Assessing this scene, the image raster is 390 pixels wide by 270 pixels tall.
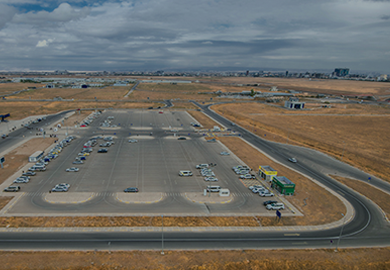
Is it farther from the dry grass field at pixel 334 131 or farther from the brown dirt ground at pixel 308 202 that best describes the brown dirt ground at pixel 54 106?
the brown dirt ground at pixel 308 202

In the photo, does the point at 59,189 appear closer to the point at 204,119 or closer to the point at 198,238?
the point at 198,238

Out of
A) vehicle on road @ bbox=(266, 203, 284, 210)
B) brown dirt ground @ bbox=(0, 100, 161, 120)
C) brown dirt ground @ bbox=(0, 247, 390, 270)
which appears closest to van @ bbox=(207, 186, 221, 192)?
vehicle on road @ bbox=(266, 203, 284, 210)

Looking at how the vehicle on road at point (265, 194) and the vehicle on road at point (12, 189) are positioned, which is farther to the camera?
the vehicle on road at point (265, 194)

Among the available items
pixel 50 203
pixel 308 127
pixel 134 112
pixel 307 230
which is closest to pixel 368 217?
pixel 307 230

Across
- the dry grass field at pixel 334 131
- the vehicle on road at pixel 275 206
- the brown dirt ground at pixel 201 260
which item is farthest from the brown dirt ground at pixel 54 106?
the vehicle on road at pixel 275 206

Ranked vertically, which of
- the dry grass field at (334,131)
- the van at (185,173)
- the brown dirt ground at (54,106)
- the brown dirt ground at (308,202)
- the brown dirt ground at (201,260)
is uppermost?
the brown dirt ground at (54,106)
